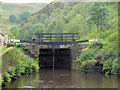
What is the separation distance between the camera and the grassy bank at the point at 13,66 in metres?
13.7

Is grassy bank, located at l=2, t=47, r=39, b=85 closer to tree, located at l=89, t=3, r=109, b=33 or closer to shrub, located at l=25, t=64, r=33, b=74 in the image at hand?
shrub, located at l=25, t=64, r=33, b=74

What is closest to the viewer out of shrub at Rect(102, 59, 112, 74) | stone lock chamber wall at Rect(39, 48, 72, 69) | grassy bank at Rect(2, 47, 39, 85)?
grassy bank at Rect(2, 47, 39, 85)

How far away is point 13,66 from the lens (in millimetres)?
15711

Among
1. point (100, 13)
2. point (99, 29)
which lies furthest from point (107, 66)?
point (99, 29)

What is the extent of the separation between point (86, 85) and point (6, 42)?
439 inches

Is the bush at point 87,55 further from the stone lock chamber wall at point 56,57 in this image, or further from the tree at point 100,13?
the tree at point 100,13

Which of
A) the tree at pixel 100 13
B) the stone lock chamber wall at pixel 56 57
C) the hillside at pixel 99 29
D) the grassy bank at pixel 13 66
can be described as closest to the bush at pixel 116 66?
the hillside at pixel 99 29

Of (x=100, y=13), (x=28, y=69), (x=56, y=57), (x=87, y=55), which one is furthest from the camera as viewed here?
(x=100, y=13)

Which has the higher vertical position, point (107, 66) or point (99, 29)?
point (99, 29)

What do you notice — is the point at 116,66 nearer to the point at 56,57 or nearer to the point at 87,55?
the point at 87,55

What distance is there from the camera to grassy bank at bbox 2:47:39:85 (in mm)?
13688

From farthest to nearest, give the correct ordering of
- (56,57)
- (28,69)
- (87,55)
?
(56,57)
(87,55)
(28,69)

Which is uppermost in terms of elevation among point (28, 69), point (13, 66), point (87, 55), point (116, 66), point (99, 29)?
point (99, 29)

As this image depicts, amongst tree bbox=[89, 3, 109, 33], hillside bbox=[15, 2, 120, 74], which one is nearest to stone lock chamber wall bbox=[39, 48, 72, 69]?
hillside bbox=[15, 2, 120, 74]
